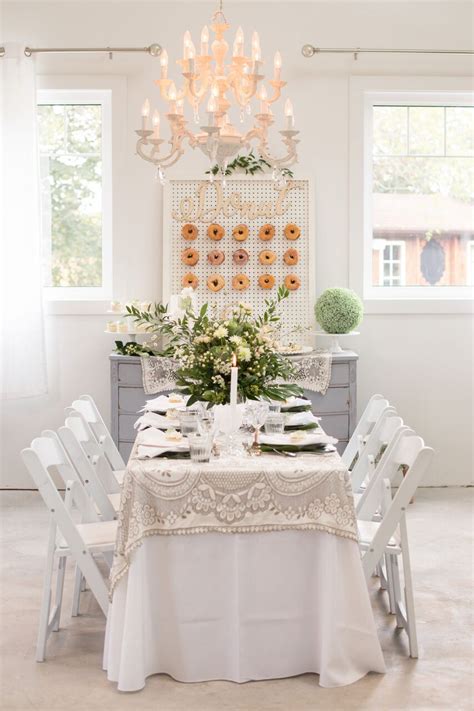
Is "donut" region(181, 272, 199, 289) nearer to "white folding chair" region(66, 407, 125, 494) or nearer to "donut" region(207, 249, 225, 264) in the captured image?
"donut" region(207, 249, 225, 264)

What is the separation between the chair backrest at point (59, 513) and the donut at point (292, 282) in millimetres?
2902

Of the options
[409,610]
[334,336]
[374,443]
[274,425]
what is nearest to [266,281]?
[334,336]

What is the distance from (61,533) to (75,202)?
332 centimetres

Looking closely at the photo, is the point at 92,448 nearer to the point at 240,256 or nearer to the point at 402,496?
the point at 402,496

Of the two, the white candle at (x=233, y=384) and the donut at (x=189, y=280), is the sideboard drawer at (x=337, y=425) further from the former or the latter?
the white candle at (x=233, y=384)

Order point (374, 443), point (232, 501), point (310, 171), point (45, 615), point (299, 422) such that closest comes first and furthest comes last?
point (232, 501), point (45, 615), point (299, 422), point (374, 443), point (310, 171)

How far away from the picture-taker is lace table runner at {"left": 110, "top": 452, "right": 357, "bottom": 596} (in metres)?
3.11

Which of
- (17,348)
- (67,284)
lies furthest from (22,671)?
(67,284)

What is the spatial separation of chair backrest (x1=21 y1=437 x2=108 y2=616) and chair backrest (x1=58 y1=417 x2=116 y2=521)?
0.17 meters

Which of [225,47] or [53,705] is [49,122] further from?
[53,705]

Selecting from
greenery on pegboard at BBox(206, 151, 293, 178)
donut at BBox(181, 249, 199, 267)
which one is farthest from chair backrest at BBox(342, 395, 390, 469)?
greenery on pegboard at BBox(206, 151, 293, 178)

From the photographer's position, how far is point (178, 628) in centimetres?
315

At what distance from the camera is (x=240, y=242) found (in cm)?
602

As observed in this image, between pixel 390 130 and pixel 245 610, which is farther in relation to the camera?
pixel 390 130
